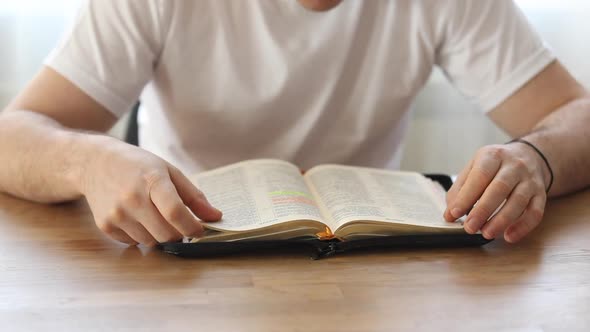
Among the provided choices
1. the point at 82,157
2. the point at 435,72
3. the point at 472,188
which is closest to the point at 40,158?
the point at 82,157

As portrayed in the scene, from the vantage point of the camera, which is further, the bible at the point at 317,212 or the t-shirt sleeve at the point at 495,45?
the t-shirt sleeve at the point at 495,45

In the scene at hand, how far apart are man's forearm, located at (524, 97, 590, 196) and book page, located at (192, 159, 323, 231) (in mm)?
415

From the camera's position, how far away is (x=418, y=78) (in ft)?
5.13

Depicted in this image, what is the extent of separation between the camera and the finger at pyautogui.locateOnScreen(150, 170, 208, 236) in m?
0.93

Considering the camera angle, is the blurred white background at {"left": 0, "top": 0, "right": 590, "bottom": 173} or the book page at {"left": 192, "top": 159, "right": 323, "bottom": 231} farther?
the blurred white background at {"left": 0, "top": 0, "right": 590, "bottom": 173}

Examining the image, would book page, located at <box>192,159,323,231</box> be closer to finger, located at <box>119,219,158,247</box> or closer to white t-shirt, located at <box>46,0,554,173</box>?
finger, located at <box>119,219,158,247</box>

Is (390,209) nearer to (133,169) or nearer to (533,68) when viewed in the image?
(133,169)

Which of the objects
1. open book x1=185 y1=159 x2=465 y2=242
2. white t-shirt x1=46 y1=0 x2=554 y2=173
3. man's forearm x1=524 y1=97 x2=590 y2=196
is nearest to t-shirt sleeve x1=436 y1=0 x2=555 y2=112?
white t-shirt x1=46 y1=0 x2=554 y2=173

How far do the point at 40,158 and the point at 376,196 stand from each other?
0.51 meters

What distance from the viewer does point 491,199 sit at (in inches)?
A: 40.8

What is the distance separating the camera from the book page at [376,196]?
1.04m

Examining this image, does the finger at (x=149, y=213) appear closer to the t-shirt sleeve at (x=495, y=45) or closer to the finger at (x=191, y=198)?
the finger at (x=191, y=198)

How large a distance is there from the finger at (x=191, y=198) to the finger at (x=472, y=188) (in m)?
0.33

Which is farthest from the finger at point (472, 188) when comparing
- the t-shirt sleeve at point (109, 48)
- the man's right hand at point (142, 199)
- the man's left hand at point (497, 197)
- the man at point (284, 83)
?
the t-shirt sleeve at point (109, 48)
